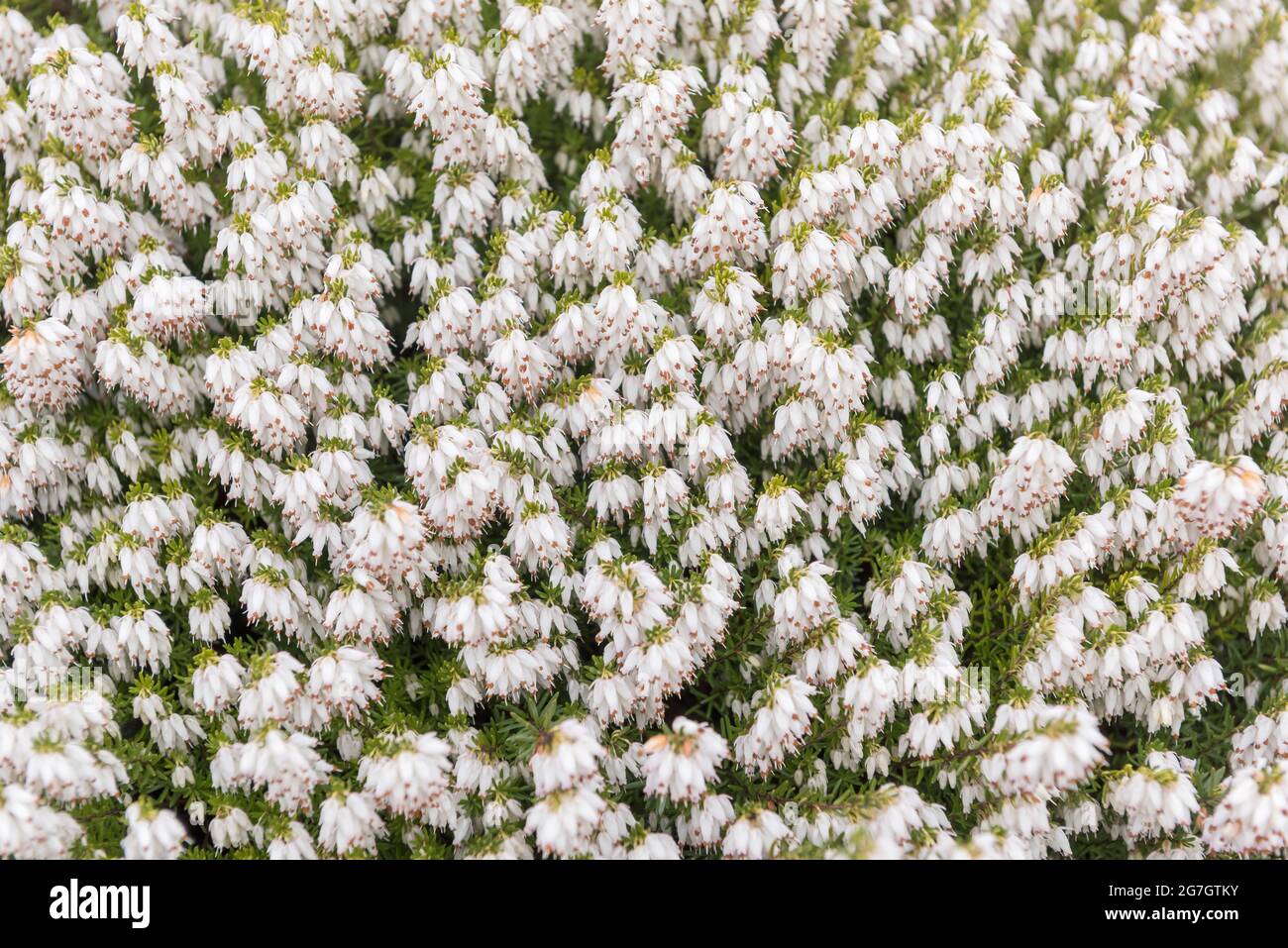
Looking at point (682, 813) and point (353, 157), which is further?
point (353, 157)

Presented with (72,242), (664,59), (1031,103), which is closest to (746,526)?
(664,59)

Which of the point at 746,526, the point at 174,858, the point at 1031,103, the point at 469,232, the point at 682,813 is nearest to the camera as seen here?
the point at 174,858

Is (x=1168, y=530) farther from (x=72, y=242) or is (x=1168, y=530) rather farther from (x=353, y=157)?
(x=72, y=242)

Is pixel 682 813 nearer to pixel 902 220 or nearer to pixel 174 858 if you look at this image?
pixel 174 858

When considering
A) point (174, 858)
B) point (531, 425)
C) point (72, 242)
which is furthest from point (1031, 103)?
point (174, 858)

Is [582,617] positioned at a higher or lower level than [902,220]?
lower

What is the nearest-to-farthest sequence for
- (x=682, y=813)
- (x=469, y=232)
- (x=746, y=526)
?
(x=682, y=813)
(x=746, y=526)
(x=469, y=232)

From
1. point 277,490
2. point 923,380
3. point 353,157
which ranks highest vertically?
point 353,157
